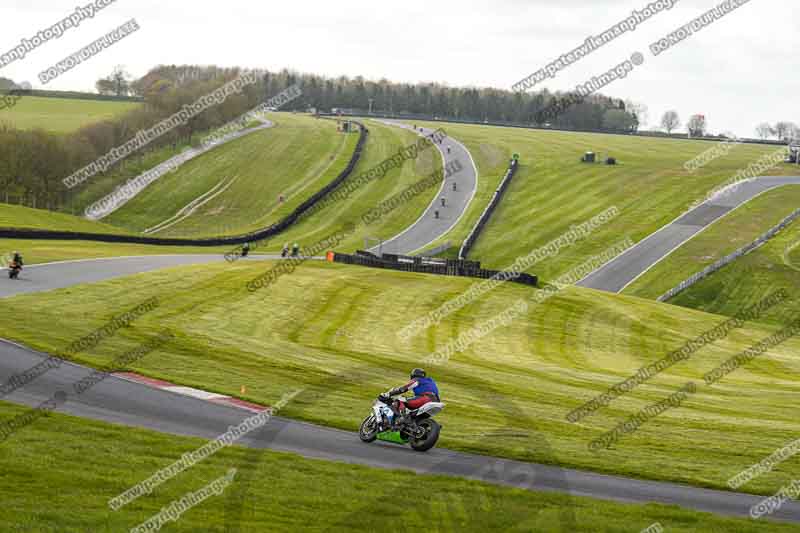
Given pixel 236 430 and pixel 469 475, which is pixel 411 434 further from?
pixel 236 430

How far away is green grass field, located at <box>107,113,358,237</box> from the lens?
342 feet

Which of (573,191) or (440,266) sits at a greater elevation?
(573,191)

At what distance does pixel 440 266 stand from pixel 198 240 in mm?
26318

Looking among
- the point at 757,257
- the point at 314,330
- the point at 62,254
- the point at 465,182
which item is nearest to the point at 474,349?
the point at 314,330

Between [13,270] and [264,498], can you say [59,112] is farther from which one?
[264,498]

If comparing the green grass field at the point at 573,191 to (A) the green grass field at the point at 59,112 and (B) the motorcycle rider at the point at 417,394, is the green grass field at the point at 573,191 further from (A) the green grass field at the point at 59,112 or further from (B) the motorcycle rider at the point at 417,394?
(A) the green grass field at the point at 59,112

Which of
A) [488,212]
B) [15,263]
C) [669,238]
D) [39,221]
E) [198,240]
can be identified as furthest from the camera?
[488,212]

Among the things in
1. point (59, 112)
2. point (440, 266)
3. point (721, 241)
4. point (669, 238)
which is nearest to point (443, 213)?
point (669, 238)

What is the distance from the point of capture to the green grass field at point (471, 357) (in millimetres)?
21312

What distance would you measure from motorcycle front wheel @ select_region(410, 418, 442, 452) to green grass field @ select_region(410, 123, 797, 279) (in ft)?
192

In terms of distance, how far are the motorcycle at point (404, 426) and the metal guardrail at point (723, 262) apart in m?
51.6

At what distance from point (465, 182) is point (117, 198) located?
147 ft

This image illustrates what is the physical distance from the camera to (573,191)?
105375mm

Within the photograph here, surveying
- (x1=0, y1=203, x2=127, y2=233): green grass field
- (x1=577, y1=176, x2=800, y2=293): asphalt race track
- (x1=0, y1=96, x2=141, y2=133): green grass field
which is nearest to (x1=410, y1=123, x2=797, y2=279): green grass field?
(x1=577, y1=176, x2=800, y2=293): asphalt race track
